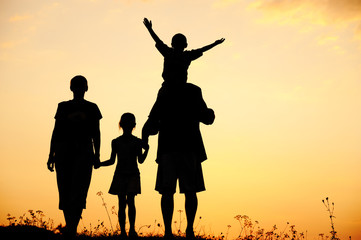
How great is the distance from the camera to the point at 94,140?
8.08 metres

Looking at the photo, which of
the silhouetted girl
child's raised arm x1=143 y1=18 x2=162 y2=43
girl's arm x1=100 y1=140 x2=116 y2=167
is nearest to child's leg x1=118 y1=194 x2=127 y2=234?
the silhouetted girl

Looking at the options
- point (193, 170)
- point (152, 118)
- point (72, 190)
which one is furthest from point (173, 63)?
point (72, 190)

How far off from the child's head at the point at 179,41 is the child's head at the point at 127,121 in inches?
110

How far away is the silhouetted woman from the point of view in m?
7.75

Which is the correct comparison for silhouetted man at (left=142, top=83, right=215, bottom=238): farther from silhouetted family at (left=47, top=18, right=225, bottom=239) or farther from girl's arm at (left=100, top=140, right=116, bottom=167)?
girl's arm at (left=100, top=140, right=116, bottom=167)

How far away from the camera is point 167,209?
7.52 metres

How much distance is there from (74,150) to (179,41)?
243 centimetres

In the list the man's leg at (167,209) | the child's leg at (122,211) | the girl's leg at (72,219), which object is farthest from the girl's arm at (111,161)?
the man's leg at (167,209)

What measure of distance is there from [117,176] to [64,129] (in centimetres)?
275

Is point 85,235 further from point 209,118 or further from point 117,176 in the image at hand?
point 209,118

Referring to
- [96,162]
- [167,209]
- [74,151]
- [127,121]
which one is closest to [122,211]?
[127,121]

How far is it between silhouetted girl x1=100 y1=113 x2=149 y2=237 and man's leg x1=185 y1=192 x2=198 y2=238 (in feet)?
9.21

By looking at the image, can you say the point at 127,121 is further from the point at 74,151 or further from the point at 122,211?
the point at 74,151

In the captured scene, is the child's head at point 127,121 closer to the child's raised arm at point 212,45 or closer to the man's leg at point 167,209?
the child's raised arm at point 212,45
